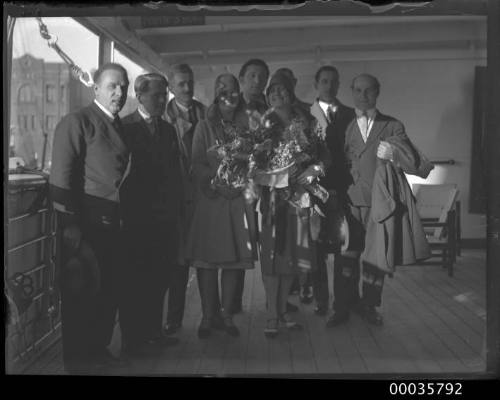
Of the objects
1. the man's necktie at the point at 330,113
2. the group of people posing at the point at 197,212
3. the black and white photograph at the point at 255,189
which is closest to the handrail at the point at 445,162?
the black and white photograph at the point at 255,189

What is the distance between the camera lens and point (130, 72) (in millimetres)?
A: 5176

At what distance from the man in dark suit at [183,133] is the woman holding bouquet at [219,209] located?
1.9 inches

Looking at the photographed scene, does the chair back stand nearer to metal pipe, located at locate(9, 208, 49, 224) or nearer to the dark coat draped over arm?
the dark coat draped over arm

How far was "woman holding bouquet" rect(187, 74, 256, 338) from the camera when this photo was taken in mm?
5211

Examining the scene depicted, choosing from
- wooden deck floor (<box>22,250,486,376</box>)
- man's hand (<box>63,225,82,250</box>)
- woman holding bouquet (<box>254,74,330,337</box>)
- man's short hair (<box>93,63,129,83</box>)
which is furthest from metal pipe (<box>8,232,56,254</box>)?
woman holding bouquet (<box>254,74,330,337</box>)

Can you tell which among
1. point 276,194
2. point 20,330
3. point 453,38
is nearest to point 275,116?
point 276,194

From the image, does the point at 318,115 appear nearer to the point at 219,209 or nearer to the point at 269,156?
the point at 269,156

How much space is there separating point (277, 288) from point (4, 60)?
7.90 ft

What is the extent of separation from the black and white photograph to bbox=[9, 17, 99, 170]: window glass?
1 cm

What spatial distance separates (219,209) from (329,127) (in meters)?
0.96

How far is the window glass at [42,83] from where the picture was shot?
16.7ft

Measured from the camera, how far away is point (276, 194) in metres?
5.19

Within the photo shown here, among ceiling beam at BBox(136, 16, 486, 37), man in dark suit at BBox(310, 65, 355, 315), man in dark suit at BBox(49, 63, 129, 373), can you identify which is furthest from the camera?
man in dark suit at BBox(310, 65, 355, 315)

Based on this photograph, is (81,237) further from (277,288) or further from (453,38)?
(453,38)
